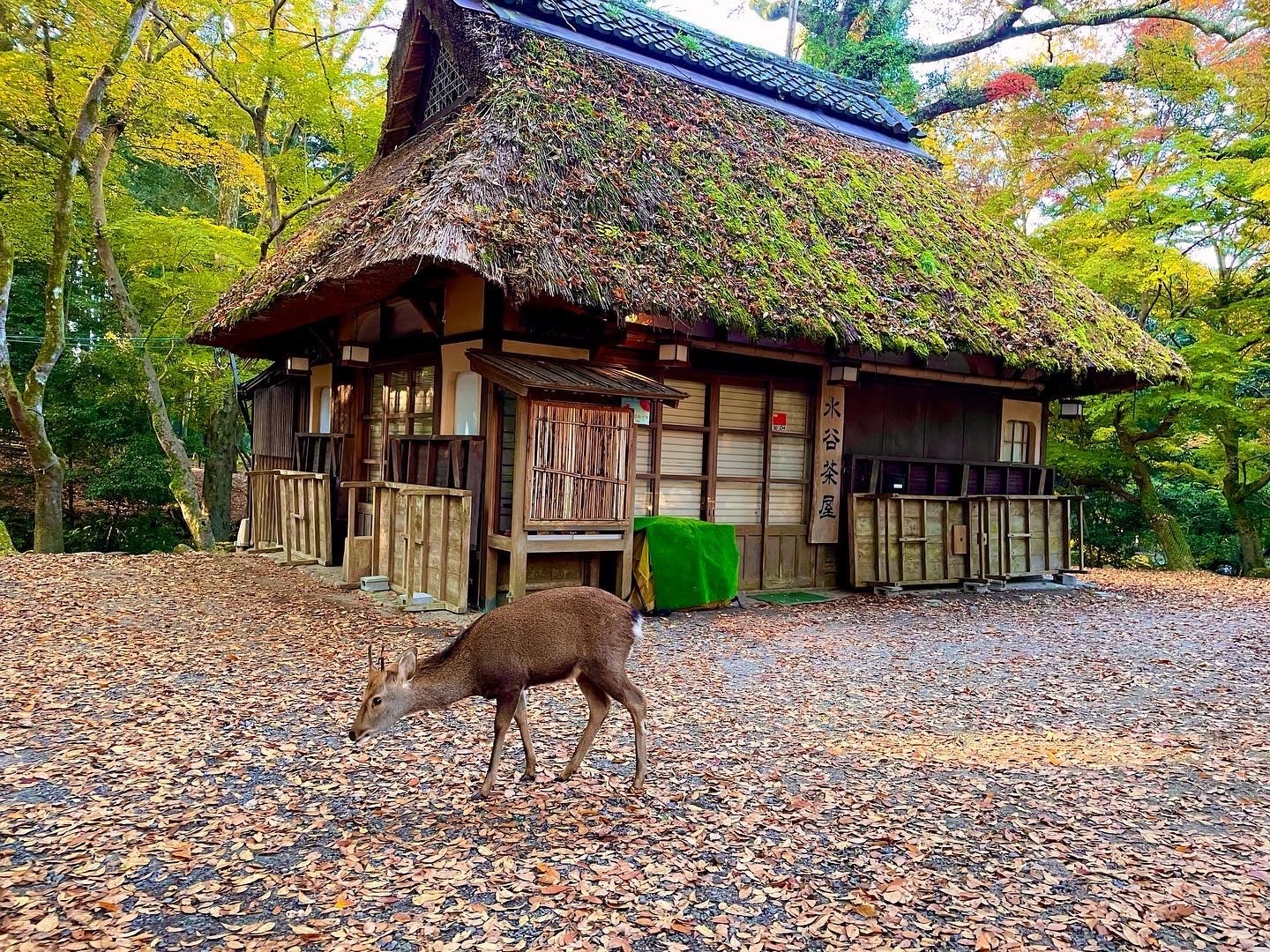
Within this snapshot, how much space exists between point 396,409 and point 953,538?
751cm

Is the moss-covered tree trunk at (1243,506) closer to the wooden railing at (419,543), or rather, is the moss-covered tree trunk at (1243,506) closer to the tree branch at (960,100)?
the tree branch at (960,100)

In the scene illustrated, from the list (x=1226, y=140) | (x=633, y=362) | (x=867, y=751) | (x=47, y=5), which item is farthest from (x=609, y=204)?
A: (x=1226, y=140)

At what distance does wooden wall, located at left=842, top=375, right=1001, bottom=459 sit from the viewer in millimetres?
10117

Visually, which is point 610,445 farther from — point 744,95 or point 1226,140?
point 1226,140

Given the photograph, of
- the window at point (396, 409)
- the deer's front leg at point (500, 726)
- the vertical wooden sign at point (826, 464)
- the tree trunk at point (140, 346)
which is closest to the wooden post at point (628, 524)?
the window at point (396, 409)

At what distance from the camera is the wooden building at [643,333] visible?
7316 millimetres

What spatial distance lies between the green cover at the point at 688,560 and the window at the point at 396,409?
9.44 ft

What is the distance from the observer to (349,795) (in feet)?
12.0

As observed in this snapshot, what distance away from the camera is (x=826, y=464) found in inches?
380

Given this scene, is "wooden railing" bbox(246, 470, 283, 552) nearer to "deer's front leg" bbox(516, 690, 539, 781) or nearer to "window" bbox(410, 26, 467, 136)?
"window" bbox(410, 26, 467, 136)

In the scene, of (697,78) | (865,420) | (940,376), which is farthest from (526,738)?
(697,78)

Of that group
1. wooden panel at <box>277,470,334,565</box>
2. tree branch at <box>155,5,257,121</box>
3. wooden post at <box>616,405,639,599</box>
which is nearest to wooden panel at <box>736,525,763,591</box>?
wooden post at <box>616,405,639,599</box>

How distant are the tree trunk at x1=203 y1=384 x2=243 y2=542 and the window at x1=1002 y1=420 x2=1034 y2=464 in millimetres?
14998

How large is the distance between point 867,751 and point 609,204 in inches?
230
